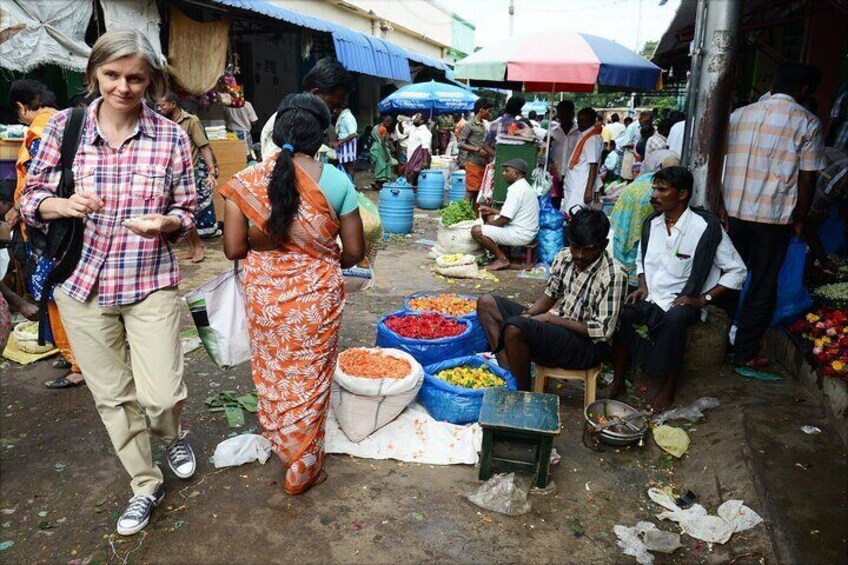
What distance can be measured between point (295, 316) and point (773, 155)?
3537mm

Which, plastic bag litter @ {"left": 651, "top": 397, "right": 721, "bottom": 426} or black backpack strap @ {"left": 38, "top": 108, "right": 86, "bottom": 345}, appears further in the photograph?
plastic bag litter @ {"left": 651, "top": 397, "right": 721, "bottom": 426}

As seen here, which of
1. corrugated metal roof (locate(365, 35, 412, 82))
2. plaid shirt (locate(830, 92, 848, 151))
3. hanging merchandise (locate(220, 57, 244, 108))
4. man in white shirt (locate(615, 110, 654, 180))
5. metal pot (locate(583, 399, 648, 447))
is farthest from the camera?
corrugated metal roof (locate(365, 35, 412, 82))

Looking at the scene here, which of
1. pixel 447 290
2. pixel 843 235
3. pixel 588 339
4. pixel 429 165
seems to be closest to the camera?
pixel 588 339

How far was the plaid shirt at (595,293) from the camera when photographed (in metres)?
3.76

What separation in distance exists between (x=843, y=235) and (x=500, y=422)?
4.75m

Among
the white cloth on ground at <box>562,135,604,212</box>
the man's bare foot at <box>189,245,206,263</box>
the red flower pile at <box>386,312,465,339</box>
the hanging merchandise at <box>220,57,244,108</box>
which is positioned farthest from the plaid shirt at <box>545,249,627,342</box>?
the hanging merchandise at <box>220,57,244,108</box>

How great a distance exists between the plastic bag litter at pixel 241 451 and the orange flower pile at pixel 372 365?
64 cm

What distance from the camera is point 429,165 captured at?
44.5 feet

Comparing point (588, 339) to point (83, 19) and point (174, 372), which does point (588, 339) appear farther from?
point (83, 19)

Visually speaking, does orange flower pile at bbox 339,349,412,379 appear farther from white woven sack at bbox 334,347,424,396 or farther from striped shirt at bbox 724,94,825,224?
striped shirt at bbox 724,94,825,224

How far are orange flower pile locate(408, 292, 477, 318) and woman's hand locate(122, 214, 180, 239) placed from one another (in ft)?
8.33

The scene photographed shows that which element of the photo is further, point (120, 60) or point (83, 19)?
point (83, 19)

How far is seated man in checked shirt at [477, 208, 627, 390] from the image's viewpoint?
12.3ft

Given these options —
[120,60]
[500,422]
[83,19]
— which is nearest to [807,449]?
[500,422]
